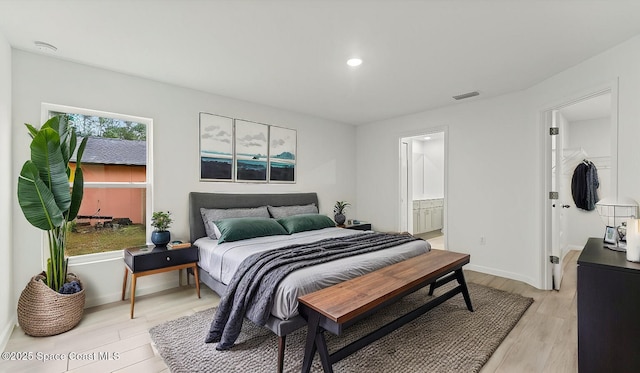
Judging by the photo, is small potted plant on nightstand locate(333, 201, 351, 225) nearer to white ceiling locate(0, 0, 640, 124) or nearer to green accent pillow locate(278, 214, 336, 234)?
green accent pillow locate(278, 214, 336, 234)

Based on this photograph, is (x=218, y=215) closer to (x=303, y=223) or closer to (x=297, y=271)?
(x=303, y=223)

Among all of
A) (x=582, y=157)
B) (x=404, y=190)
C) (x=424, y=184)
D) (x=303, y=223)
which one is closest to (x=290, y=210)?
(x=303, y=223)

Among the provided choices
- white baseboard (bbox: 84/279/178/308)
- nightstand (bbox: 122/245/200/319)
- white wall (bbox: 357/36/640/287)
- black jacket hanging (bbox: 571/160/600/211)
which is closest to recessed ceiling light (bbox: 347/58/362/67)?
white wall (bbox: 357/36/640/287)

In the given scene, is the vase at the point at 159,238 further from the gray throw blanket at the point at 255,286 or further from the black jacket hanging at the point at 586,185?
the black jacket hanging at the point at 586,185

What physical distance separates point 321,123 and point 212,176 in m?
2.22

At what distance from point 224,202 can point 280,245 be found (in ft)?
4.19

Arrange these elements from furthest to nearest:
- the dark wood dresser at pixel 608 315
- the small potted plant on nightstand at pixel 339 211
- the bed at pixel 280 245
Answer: the small potted plant on nightstand at pixel 339 211
the bed at pixel 280 245
the dark wood dresser at pixel 608 315

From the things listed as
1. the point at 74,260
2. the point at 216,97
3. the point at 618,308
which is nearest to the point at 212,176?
the point at 216,97

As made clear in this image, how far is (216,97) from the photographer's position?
148 inches

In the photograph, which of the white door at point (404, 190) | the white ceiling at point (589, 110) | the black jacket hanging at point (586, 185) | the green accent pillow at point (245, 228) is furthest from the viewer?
the white door at point (404, 190)

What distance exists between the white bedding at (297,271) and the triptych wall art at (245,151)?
1.01 metres

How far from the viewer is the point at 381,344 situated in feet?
7.19

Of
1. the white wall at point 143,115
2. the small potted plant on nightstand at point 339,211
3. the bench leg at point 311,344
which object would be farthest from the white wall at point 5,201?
the small potted plant on nightstand at point 339,211

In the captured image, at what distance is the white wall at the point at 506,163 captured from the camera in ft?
9.39
